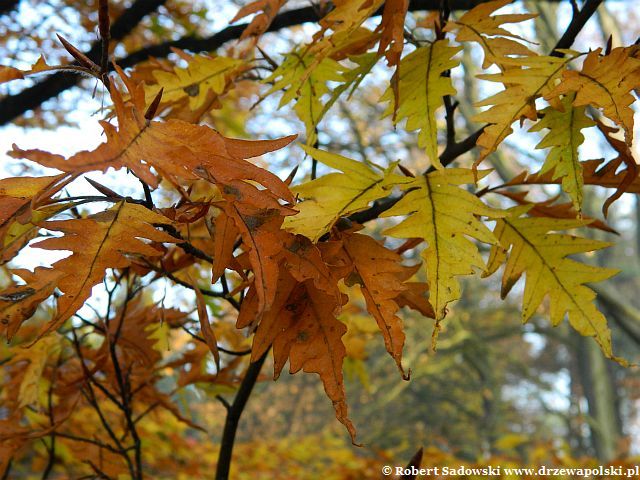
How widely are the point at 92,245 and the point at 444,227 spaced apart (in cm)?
26

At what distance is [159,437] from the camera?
2.28 meters

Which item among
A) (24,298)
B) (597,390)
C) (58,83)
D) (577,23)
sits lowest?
(24,298)

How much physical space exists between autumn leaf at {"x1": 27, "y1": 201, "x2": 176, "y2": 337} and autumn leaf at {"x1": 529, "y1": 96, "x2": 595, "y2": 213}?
1.05ft

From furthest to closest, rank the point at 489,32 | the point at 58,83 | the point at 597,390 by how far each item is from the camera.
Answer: the point at 597,390 < the point at 58,83 < the point at 489,32

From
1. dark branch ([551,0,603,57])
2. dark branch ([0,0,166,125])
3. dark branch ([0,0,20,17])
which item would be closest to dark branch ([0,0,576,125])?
dark branch ([0,0,166,125])

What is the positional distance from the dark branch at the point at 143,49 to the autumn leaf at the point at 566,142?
29.5 inches

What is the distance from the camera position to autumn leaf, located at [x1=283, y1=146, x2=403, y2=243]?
1.43 ft

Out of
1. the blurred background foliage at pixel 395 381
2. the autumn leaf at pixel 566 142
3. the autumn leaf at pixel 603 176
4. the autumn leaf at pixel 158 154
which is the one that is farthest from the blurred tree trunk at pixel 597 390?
the autumn leaf at pixel 158 154

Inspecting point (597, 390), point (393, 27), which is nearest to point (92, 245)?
point (393, 27)

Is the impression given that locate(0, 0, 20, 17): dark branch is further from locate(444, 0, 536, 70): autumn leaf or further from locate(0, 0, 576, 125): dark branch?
locate(444, 0, 536, 70): autumn leaf

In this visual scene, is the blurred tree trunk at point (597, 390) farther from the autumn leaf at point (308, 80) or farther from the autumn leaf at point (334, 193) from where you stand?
the autumn leaf at point (334, 193)

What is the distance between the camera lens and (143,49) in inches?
64.6

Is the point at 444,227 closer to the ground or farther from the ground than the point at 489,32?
closer to the ground

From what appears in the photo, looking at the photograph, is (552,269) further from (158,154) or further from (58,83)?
(58,83)
